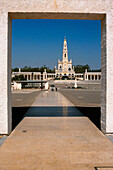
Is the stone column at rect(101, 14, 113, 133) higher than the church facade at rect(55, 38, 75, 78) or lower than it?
lower

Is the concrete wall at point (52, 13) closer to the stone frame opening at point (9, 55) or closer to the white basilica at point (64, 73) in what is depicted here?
the stone frame opening at point (9, 55)

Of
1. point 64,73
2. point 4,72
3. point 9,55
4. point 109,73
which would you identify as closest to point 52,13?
point 9,55

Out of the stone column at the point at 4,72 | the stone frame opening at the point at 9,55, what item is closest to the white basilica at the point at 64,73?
the stone frame opening at the point at 9,55

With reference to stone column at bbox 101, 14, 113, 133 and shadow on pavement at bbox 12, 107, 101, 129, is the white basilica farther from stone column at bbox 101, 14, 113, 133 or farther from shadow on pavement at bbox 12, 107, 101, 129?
stone column at bbox 101, 14, 113, 133

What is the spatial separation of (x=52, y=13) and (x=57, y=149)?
454 centimetres

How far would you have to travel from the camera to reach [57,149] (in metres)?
4.97

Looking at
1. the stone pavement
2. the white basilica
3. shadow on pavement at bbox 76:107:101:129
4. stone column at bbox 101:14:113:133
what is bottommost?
the stone pavement

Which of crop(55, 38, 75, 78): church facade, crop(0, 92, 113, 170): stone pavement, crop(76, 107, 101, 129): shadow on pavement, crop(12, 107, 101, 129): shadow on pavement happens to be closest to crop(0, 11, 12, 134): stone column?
crop(0, 92, 113, 170): stone pavement

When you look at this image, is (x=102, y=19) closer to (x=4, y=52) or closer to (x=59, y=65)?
(x=4, y=52)

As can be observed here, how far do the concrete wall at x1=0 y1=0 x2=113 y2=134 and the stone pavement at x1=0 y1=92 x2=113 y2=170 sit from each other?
0.82 m

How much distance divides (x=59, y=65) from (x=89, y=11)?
12664cm

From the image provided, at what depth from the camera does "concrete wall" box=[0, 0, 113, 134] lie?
243 inches

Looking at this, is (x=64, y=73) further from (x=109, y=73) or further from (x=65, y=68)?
(x=109, y=73)

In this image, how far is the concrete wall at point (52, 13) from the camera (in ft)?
20.2
